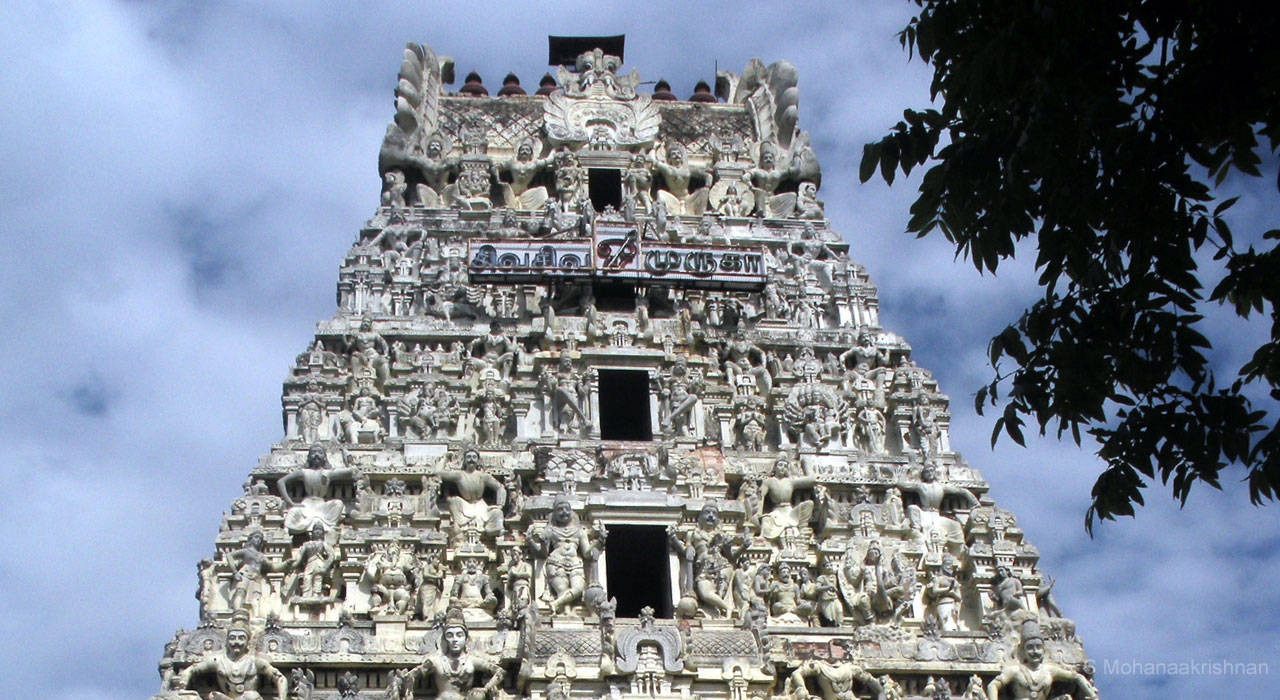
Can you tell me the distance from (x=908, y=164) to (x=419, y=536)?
10.9 meters

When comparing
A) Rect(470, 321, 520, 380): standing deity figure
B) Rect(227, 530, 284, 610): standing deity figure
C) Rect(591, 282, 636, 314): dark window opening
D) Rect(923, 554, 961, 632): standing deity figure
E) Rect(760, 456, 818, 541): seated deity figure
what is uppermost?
Rect(591, 282, 636, 314): dark window opening

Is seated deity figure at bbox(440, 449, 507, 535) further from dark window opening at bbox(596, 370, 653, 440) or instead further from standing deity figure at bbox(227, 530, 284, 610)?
dark window opening at bbox(596, 370, 653, 440)

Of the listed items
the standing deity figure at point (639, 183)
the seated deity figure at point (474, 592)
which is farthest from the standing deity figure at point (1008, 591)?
the standing deity figure at point (639, 183)

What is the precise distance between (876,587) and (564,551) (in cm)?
385

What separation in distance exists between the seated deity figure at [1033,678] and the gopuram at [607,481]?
36 mm

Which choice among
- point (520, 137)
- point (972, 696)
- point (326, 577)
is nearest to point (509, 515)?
point (326, 577)

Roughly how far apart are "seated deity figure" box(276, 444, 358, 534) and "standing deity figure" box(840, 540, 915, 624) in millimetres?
6360

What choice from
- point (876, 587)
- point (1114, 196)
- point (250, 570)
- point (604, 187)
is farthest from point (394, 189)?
point (1114, 196)

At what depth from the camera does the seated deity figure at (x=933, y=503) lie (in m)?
19.8

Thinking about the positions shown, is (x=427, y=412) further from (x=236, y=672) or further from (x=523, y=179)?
(x=523, y=179)

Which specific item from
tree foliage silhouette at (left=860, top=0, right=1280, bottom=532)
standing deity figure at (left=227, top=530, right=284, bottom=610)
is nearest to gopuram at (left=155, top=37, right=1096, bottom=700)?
standing deity figure at (left=227, top=530, right=284, bottom=610)

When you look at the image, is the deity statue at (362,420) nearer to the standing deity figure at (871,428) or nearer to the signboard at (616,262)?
the signboard at (616,262)

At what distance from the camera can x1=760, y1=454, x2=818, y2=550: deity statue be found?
1970 cm

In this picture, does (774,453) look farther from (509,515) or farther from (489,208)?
(489,208)
